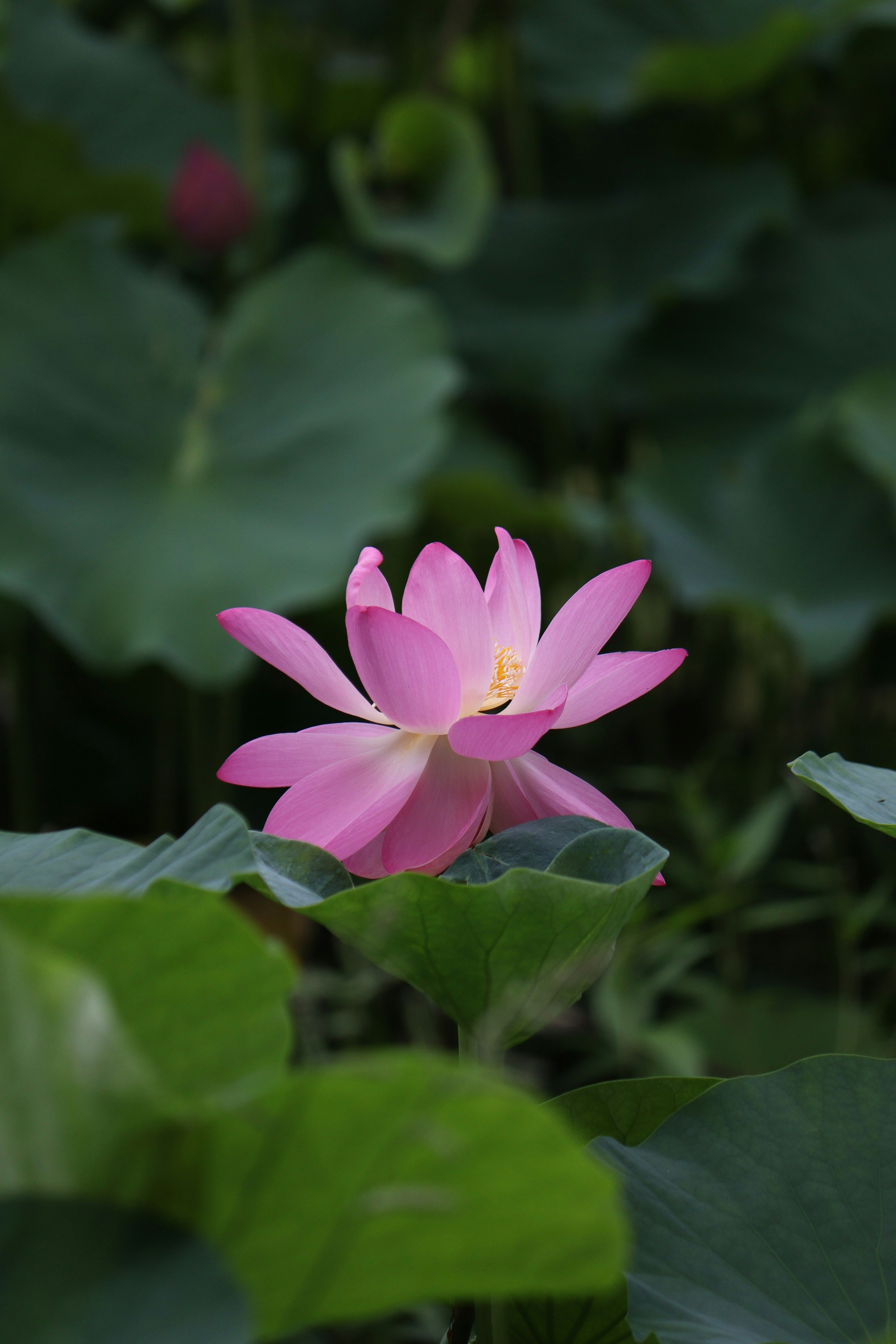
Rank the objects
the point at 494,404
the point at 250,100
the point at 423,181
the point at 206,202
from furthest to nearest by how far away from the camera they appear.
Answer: the point at 494,404
the point at 423,181
the point at 250,100
the point at 206,202

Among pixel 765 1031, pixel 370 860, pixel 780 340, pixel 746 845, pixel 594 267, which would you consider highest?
pixel 594 267

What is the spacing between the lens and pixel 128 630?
119 centimetres

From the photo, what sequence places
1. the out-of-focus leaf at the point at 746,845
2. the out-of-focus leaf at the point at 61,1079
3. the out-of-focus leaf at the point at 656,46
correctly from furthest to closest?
1. the out-of-focus leaf at the point at 656,46
2. the out-of-focus leaf at the point at 746,845
3. the out-of-focus leaf at the point at 61,1079

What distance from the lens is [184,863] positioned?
0.90ft

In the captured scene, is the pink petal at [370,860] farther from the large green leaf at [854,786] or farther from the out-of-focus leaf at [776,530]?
the out-of-focus leaf at [776,530]

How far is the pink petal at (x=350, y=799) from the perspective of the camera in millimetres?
298

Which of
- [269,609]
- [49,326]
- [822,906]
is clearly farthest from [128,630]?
[822,906]

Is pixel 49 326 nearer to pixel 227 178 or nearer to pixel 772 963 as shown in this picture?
pixel 227 178

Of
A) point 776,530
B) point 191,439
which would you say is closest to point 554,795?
point 191,439

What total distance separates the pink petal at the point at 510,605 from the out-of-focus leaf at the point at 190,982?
0.16m

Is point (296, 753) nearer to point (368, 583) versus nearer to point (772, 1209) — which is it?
point (368, 583)

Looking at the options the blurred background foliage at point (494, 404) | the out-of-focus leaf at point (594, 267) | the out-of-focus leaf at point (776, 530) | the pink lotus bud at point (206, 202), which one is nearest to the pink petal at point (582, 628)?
the blurred background foliage at point (494, 404)

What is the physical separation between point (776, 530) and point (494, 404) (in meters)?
0.76

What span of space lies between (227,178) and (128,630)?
0.59 m
